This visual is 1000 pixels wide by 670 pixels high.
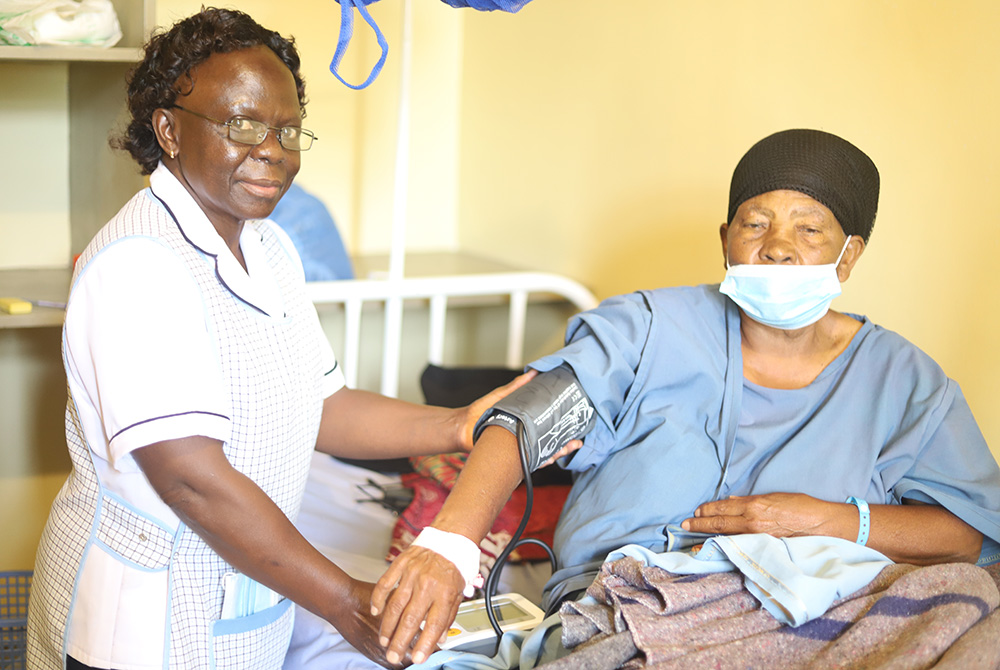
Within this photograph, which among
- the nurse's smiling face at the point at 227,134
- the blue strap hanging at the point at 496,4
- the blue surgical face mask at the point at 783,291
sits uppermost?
the blue strap hanging at the point at 496,4

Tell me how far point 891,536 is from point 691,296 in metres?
0.52

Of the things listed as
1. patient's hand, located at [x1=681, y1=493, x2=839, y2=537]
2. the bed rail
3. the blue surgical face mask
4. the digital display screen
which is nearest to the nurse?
the digital display screen

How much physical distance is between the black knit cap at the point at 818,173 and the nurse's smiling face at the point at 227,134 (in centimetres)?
77

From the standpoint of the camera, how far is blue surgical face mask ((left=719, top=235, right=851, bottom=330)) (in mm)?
1558

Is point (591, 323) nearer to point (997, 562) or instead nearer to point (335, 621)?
point (335, 621)

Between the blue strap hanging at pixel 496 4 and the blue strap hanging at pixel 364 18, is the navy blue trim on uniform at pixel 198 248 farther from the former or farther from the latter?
the blue strap hanging at pixel 496 4

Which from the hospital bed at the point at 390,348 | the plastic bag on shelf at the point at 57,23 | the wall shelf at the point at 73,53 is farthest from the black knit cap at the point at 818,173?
the plastic bag on shelf at the point at 57,23

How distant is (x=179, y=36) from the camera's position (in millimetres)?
1389

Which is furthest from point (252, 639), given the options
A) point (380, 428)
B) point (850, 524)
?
point (850, 524)

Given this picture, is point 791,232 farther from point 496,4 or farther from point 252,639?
point 252,639

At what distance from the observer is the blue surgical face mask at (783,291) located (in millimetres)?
1558

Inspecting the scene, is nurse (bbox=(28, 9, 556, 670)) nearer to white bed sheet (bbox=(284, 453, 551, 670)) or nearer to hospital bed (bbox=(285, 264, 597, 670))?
white bed sheet (bbox=(284, 453, 551, 670))

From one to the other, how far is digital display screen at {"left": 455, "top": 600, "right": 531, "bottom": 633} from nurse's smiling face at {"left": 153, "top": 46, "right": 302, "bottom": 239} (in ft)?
2.39

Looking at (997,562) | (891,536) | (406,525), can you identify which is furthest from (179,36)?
(997,562)
